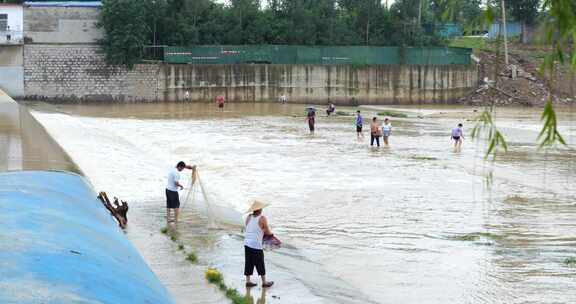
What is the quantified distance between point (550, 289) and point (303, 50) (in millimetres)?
52927

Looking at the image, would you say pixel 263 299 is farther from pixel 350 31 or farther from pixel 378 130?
pixel 350 31

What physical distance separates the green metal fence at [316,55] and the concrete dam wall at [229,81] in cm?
130

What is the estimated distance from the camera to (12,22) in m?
58.9

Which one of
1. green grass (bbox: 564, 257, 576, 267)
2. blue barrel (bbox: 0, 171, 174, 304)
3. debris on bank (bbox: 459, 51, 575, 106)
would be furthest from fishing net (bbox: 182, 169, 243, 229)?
debris on bank (bbox: 459, 51, 575, 106)

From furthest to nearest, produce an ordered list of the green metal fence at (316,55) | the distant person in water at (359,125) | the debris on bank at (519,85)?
the green metal fence at (316,55)
the debris on bank at (519,85)
the distant person in water at (359,125)

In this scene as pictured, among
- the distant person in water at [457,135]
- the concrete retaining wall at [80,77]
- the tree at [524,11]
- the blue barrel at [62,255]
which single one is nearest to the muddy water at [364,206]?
the distant person in water at [457,135]

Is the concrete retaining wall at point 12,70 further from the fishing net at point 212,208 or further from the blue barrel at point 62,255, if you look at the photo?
the blue barrel at point 62,255

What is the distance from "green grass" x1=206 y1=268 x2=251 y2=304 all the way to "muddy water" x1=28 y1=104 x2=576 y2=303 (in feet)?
1.19

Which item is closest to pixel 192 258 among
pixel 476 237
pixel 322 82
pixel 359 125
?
pixel 476 237

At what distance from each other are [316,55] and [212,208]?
4667 cm

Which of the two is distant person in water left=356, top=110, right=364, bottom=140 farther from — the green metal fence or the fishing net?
the green metal fence

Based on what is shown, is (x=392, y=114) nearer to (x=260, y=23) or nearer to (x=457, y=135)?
(x=260, y=23)

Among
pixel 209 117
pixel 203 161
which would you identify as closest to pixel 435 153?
pixel 203 161

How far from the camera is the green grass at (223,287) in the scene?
11088 mm
